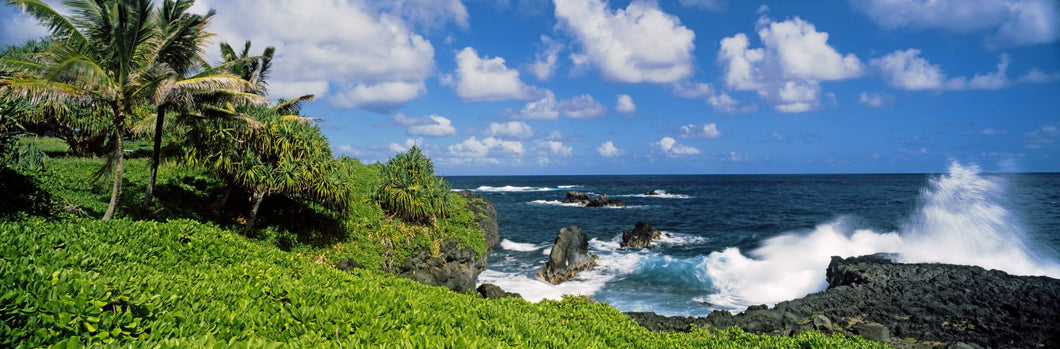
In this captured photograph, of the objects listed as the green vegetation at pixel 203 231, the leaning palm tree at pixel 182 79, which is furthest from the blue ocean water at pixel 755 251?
the leaning palm tree at pixel 182 79

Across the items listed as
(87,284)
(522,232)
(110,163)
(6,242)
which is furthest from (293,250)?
(522,232)

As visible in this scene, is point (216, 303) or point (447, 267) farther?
point (447, 267)

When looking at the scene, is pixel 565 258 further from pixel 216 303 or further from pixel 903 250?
pixel 216 303

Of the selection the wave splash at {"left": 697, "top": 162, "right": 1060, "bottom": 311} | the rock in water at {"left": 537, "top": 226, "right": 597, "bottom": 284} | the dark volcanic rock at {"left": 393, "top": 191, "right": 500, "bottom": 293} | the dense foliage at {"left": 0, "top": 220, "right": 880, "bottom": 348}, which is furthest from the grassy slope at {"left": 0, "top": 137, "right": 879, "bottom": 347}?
the wave splash at {"left": 697, "top": 162, "right": 1060, "bottom": 311}

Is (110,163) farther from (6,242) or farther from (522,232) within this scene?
(522,232)

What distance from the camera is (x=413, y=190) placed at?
19891 millimetres

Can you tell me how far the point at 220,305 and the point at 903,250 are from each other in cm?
3369

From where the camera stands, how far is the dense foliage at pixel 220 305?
3508 mm

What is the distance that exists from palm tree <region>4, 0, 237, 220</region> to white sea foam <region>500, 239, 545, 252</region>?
25.5 meters

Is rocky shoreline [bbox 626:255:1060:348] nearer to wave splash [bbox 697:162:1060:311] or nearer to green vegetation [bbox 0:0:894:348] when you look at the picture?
wave splash [bbox 697:162:1060:311]

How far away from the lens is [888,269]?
2042 centimetres

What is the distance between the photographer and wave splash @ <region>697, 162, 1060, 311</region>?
23.2m

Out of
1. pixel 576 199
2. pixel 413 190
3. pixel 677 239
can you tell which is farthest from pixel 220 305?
pixel 576 199

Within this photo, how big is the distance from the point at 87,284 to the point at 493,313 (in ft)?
15.6
